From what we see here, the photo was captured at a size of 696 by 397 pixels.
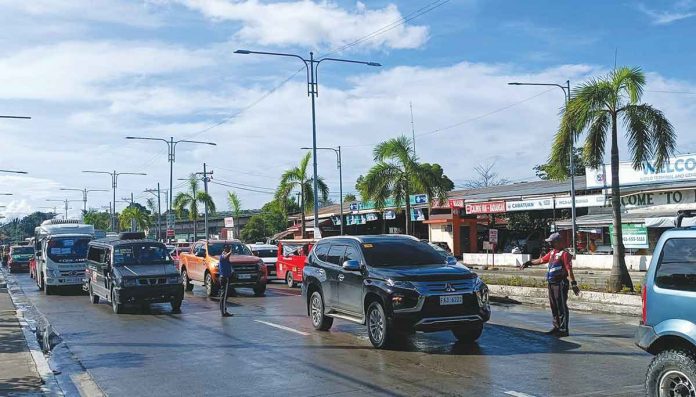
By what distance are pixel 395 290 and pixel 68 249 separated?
1814 cm

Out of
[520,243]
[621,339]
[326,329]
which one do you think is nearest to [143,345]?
[326,329]

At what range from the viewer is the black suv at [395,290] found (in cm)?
1096

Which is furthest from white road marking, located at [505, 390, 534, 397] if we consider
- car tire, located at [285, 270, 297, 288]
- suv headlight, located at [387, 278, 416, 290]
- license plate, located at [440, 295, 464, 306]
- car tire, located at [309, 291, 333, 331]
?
car tire, located at [285, 270, 297, 288]

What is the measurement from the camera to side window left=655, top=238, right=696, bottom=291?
648 cm

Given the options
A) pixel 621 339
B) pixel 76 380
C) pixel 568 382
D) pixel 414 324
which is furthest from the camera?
pixel 621 339

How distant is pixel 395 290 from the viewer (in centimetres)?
1109

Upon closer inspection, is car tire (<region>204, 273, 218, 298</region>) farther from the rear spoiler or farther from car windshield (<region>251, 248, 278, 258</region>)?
the rear spoiler

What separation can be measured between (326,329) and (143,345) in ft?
11.2

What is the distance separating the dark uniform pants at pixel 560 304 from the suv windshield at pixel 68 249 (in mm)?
18150

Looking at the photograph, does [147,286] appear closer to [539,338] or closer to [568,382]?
[539,338]

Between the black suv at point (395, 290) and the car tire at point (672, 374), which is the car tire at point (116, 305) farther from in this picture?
the car tire at point (672, 374)

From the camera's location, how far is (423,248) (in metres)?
12.7

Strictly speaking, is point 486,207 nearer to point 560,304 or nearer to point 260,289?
point 260,289

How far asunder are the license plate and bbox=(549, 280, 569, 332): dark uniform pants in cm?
240
